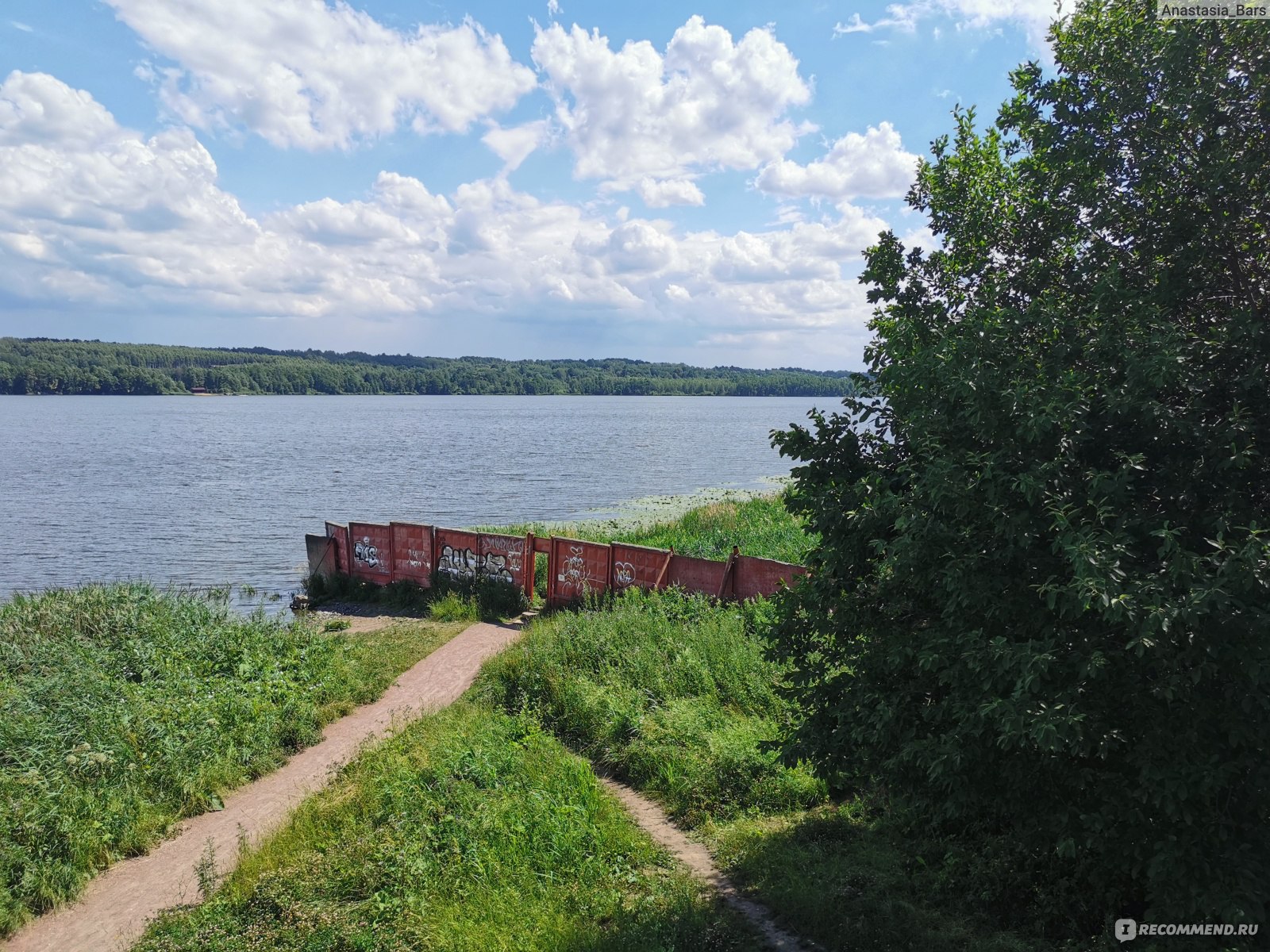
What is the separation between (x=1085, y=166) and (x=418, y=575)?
19.2 m

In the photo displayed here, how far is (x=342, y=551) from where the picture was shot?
24328mm

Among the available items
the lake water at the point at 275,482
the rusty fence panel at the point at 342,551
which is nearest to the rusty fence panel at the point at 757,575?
the rusty fence panel at the point at 342,551

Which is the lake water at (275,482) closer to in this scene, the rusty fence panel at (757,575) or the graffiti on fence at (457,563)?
the graffiti on fence at (457,563)

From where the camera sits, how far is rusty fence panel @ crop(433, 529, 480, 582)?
21.5 metres

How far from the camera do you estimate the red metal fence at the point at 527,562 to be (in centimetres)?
1711

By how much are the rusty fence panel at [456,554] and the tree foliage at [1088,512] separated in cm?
1479

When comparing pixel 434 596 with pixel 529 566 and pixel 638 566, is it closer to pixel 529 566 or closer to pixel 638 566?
pixel 529 566

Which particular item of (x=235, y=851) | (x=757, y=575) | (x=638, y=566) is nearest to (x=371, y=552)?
(x=638, y=566)

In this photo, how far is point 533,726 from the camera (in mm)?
11773

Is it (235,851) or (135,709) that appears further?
(135,709)

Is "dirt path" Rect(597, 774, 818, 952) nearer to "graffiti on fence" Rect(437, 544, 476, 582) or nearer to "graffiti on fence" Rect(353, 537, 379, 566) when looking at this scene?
"graffiti on fence" Rect(437, 544, 476, 582)

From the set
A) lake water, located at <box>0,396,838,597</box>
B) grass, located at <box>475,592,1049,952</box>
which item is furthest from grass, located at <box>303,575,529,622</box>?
grass, located at <box>475,592,1049,952</box>

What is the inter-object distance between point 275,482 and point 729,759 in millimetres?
46249

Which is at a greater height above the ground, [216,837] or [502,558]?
[502,558]
